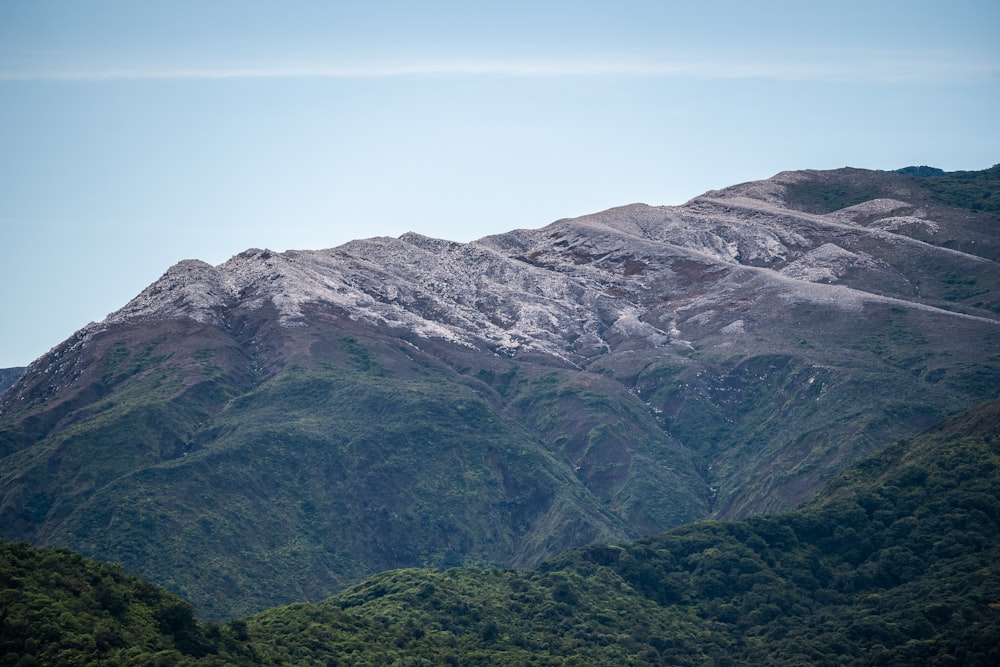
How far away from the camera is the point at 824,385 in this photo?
19112 centimetres

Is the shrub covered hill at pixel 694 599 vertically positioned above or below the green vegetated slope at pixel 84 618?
below

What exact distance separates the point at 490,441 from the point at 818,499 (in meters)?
59.3

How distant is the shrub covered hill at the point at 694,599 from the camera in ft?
288

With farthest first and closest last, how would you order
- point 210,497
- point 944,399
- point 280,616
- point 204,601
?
point 944,399, point 210,497, point 204,601, point 280,616

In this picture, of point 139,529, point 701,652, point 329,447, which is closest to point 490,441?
point 329,447

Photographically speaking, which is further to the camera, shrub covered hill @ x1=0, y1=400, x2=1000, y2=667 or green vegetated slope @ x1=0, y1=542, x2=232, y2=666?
shrub covered hill @ x1=0, y1=400, x2=1000, y2=667

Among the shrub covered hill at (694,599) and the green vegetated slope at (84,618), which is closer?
the green vegetated slope at (84,618)

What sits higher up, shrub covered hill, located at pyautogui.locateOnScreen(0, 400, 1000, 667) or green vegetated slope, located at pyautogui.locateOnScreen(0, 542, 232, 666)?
green vegetated slope, located at pyautogui.locateOnScreen(0, 542, 232, 666)

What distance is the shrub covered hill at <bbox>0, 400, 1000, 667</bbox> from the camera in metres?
87.7

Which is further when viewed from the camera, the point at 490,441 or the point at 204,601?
the point at 490,441

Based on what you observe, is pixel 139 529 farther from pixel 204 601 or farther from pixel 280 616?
pixel 280 616

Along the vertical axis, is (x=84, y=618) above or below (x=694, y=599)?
above

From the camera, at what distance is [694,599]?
129 meters

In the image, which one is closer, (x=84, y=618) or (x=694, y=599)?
(x=84, y=618)
